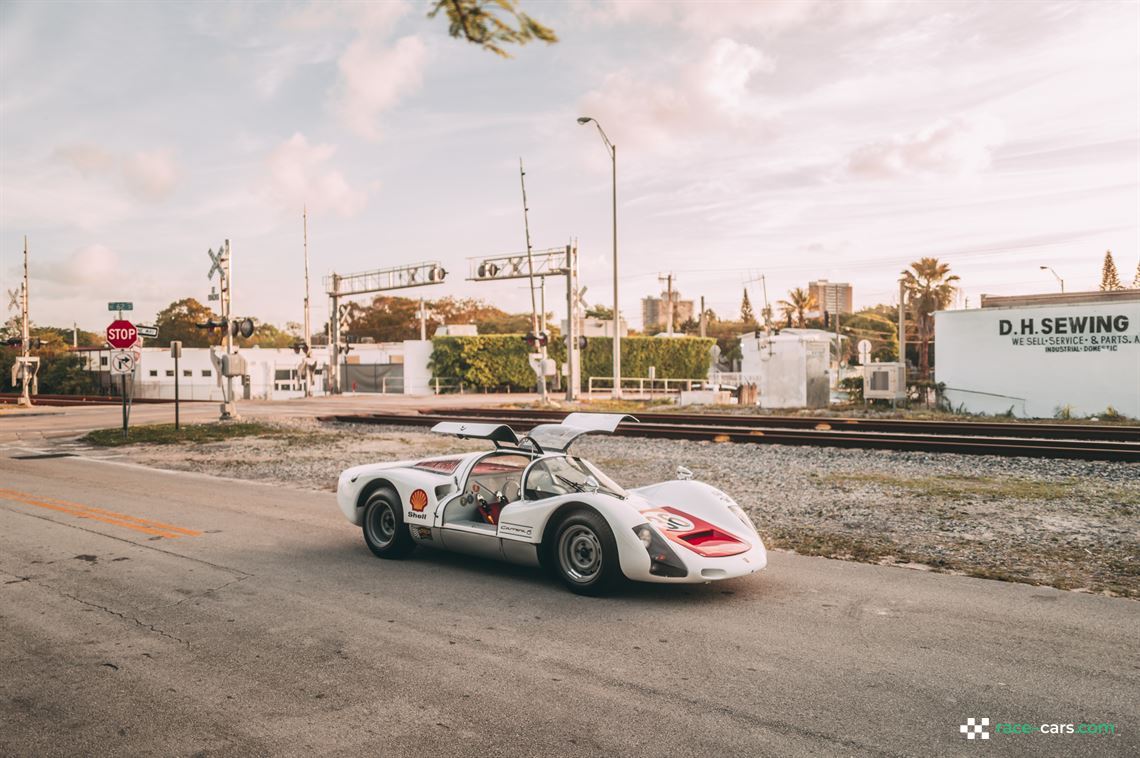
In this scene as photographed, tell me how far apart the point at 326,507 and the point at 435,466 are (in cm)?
386

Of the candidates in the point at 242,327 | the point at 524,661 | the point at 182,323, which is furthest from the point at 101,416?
the point at 182,323

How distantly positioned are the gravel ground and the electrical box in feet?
41.9

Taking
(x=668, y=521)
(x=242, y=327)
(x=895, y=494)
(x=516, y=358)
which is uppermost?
(x=242, y=327)

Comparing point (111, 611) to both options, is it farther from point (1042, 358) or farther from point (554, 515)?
point (1042, 358)

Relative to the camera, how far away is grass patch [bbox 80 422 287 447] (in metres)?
21.8

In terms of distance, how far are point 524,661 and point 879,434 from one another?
15.4 metres

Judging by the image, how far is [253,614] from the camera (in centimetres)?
620

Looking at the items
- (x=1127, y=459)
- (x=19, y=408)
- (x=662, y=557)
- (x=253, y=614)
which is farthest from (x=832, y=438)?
(x=19, y=408)

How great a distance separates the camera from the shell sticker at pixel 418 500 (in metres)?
7.67

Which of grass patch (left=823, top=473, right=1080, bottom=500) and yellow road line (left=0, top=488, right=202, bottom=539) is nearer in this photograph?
yellow road line (left=0, top=488, right=202, bottom=539)

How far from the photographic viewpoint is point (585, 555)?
6660 mm

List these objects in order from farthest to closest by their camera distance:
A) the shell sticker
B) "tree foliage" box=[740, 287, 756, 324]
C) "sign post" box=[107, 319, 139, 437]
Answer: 1. "tree foliage" box=[740, 287, 756, 324]
2. "sign post" box=[107, 319, 139, 437]
3. the shell sticker

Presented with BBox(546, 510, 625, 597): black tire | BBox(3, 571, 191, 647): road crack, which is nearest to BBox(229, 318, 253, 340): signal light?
BBox(3, 571, 191, 647): road crack

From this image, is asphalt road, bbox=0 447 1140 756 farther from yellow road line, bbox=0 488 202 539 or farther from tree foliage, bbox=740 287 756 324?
tree foliage, bbox=740 287 756 324
